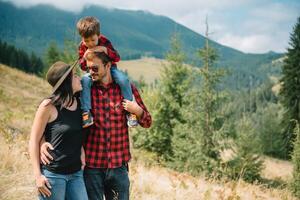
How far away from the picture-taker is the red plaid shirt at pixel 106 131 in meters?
4.13

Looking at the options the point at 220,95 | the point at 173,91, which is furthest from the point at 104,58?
the point at 173,91

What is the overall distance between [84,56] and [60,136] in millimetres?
887

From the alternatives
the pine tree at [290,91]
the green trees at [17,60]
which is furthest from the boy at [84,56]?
the green trees at [17,60]

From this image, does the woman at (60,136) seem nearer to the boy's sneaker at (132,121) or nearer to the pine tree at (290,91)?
the boy's sneaker at (132,121)

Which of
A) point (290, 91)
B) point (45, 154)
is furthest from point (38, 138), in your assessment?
point (290, 91)

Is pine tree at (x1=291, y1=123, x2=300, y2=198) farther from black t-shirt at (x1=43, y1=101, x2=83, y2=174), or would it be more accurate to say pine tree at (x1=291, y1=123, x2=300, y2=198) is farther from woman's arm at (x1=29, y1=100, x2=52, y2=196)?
woman's arm at (x1=29, y1=100, x2=52, y2=196)

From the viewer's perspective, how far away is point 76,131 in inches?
154

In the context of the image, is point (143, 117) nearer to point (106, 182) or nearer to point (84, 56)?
point (106, 182)

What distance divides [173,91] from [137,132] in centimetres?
348

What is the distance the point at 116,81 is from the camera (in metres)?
4.25

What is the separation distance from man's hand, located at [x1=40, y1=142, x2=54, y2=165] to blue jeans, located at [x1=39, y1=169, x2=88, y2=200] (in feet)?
0.41

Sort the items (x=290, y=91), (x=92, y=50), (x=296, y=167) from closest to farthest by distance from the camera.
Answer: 1. (x=92, y=50)
2. (x=296, y=167)
3. (x=290, y=91)

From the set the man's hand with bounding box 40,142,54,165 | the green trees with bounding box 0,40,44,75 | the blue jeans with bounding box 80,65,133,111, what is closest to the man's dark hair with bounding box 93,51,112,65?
the blue jeans with bounding box 80,65,133,111

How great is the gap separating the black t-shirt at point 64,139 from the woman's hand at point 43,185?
16cm
